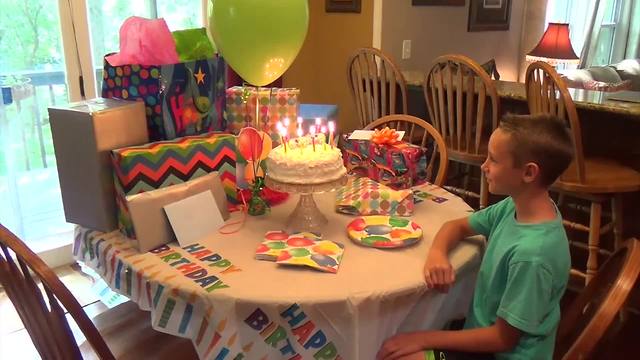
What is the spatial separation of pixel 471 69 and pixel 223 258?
1611mm

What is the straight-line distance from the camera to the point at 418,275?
1246 mm

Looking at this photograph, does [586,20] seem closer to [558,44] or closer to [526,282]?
[558,44]

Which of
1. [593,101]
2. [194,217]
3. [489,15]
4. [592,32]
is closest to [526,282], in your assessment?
[194,217]

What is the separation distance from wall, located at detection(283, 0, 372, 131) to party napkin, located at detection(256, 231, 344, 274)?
2474 mm

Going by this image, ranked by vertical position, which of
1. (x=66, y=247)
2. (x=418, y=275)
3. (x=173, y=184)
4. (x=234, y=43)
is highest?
(x=234, y=43)

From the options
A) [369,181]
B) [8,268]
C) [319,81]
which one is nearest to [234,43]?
[369,181]

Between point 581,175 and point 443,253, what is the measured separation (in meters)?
1.13

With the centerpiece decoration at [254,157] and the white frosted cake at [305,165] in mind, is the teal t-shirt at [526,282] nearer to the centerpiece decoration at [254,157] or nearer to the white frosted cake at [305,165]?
the white frosted cake at [305,165]

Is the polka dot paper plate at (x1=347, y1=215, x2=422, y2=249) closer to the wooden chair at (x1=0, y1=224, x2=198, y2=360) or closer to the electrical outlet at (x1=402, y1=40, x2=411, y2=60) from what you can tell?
the wooden chair at (x1=0, y1=224, x2=198, y2=360)

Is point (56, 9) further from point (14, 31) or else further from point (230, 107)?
point (230, 107)

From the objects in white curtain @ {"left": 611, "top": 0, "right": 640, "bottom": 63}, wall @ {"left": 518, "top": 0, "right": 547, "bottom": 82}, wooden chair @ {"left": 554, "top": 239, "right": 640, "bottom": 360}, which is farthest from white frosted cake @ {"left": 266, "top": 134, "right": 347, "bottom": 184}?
white curtain @ {"left": 611, "top": 0, "right": 640, "bottom": 63}

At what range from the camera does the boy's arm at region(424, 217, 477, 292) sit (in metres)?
1.23

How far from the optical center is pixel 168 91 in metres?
1.51

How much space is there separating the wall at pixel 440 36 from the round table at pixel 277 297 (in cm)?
249
